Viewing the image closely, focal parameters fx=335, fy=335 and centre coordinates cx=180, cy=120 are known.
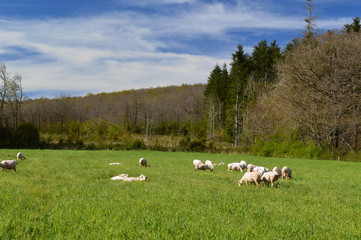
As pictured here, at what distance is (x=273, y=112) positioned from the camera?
60.8m

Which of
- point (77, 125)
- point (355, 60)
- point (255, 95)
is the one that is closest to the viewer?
point (355, 60)

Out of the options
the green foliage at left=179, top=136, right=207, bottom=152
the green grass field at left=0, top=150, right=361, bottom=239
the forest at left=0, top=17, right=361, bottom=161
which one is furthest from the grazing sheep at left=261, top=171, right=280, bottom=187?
the green foliage at left=179, top=136, right=207, bottom=152

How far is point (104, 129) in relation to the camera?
274ft

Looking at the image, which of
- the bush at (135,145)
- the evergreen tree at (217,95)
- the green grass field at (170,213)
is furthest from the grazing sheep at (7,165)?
the evergreen tree at (217,95)

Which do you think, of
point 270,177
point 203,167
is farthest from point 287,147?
point 270,177

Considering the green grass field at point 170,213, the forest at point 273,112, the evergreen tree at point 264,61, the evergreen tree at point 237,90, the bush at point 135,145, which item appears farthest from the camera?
the evergreen tree at point 264,61

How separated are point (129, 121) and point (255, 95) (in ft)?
187

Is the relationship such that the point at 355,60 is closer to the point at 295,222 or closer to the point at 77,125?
the point at 295,222

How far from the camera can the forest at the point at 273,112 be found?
1863 inches

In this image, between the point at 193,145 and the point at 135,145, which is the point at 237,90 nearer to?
the point at 193,145

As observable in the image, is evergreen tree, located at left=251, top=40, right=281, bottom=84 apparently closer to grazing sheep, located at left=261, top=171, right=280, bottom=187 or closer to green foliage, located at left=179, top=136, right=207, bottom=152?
green foliage, located at left=179, top=136, right=207, bottom=152

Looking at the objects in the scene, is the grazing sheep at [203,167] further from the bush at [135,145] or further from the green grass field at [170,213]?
the bush at [135,145]

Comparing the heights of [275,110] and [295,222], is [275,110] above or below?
above

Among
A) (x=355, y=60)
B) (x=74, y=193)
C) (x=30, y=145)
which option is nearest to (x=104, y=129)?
(x=30, y=145)
